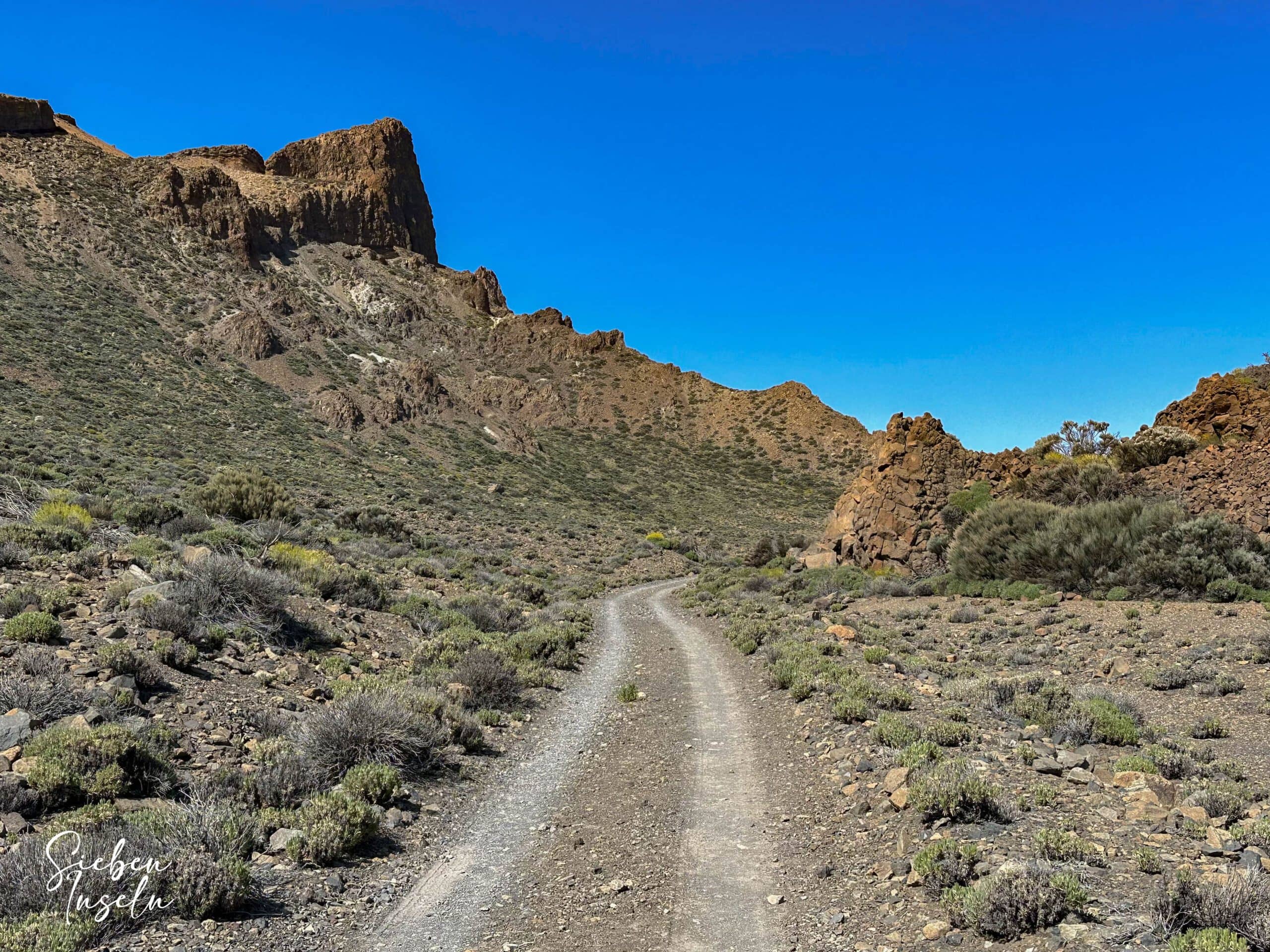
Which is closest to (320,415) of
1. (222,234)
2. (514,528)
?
(514,528)

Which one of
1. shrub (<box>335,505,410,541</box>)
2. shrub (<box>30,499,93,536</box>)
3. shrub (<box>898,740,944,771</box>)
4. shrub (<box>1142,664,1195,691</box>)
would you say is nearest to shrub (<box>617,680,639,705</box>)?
shrub (<box>898,740,944,771</box>)

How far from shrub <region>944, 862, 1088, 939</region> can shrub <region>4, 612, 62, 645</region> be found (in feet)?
31.6

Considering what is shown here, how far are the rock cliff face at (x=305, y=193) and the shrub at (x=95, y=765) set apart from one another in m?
72.7

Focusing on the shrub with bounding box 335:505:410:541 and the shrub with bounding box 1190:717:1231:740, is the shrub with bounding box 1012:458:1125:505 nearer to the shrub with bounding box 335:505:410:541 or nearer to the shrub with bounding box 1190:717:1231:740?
the shrub with bounding box 1190:717:1231:740

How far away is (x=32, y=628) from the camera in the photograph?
801 centimetres

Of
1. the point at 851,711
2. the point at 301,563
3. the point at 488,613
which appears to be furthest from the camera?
the point at 488,613

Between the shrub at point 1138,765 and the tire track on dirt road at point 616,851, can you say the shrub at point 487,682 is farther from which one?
the shrub at point 1138,765

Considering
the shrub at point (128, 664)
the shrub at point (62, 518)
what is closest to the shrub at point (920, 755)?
the shrub at point (128, 664)

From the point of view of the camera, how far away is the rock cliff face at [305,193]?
6688cm

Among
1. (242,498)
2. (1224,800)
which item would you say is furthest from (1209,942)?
(242,498)

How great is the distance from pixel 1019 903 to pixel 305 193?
88.4m

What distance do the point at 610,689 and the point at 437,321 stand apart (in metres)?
69.2

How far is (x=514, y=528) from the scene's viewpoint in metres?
39.9

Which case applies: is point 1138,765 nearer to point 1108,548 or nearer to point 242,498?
point 1108,548
